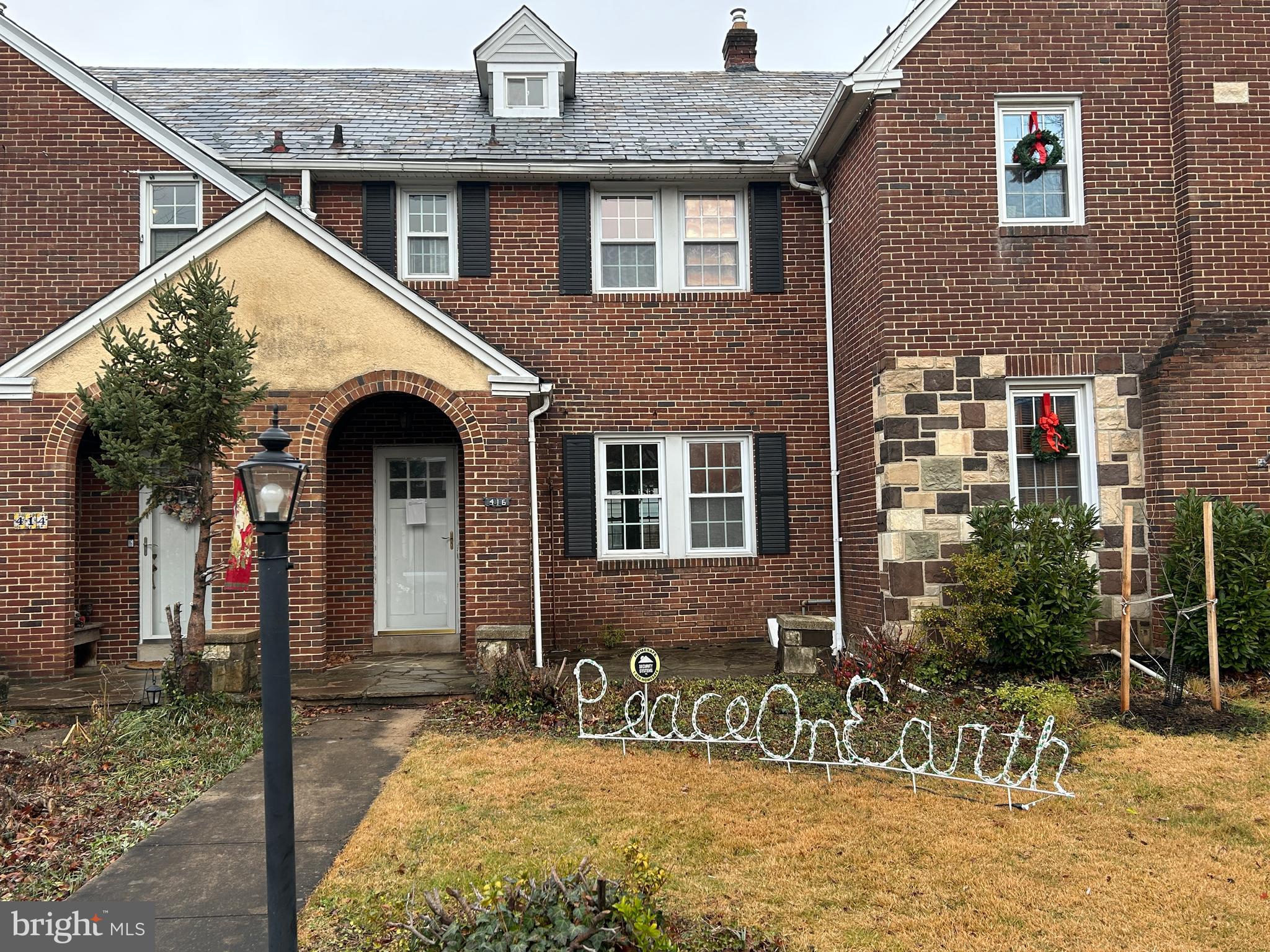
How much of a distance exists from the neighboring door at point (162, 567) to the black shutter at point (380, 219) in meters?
4.08

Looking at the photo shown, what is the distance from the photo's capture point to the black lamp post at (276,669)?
3619 mm

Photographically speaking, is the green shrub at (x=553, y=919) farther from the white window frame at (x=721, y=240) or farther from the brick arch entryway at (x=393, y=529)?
the white window frame at (x=721, y=240)

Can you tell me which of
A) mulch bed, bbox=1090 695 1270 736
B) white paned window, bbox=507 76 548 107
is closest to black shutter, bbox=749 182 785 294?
white paned window, bbox=507 76 548 107

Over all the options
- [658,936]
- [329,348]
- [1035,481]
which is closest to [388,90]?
[329,348]

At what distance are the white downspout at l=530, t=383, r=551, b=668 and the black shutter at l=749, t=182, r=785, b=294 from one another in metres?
3.23

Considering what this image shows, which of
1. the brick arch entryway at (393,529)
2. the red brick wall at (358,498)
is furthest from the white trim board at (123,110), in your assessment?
the brick arch entryway at (393,529)

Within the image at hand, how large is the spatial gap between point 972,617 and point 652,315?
5.46 metres

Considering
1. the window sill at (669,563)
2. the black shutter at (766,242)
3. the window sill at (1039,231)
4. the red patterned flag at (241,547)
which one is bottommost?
the window sill at (669,563)

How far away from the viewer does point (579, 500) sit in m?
11.7

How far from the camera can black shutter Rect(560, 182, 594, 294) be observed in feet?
39.1

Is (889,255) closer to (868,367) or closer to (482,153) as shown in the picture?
(868,367)

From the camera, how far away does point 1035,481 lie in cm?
1015

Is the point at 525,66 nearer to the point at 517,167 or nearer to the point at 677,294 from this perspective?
the point at 517,167

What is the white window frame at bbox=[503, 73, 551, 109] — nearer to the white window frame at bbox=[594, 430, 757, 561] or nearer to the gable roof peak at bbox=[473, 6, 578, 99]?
the gable roof peak at bbox=[473, 6, 578, 99]
